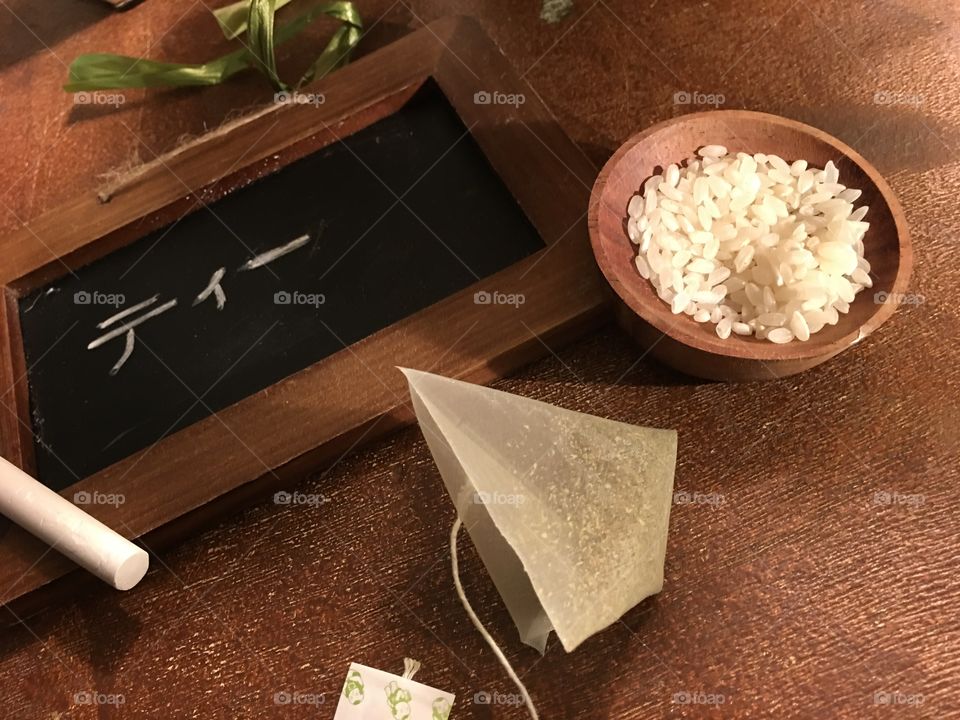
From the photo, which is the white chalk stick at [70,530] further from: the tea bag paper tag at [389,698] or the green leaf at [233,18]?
the green leaf at [233,18]

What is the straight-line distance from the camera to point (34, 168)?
1030 millimetres

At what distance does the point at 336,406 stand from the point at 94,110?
653 millimetres

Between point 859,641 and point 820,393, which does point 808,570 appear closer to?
point 859,641

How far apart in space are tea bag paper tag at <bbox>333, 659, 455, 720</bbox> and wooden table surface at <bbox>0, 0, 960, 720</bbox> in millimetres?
10

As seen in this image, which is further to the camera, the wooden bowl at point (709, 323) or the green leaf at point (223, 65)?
the green leaf at point (223, 65)

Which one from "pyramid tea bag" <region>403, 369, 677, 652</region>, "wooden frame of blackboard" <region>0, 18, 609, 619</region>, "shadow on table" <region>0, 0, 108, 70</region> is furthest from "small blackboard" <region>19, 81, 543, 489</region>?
"shadow on table" <region>0, 0, 108, 70</region>

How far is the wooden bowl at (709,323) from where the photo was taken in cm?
69

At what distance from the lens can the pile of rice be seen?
718 millimetres

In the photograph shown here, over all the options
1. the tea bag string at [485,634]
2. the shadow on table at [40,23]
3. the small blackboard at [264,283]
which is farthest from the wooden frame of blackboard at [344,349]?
the shadow on table at [40,23]

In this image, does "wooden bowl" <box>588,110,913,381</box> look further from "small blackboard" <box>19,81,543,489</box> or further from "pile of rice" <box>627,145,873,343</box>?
"small blackboard" <box>19,81,543,489</box>

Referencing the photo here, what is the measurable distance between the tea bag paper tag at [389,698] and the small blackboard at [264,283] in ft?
1.06

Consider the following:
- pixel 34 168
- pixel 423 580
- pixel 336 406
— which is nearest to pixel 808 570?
pixel 423 580

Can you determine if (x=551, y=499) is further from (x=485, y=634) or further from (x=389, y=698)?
(x=389, y=698)

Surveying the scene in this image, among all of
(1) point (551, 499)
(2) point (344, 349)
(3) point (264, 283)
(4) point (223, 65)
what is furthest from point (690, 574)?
(4) point (223, 65)
